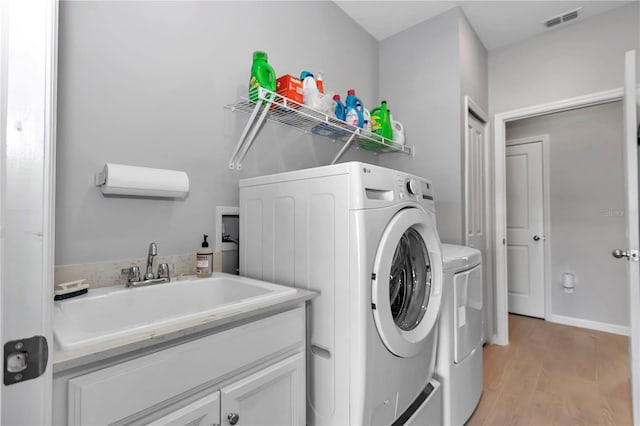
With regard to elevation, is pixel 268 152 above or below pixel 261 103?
below

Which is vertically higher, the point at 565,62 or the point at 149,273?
the point at 565,62

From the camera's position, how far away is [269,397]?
3.41 ft

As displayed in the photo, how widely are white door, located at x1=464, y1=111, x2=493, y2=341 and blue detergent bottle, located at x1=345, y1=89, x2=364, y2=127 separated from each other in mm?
991

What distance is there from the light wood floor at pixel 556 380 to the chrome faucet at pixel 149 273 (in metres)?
1.82

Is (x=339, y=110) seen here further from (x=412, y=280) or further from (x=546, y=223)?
(x=546, y=223)

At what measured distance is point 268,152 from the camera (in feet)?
6.19

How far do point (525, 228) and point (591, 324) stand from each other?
1.12 metres

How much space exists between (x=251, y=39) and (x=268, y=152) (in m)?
0.64

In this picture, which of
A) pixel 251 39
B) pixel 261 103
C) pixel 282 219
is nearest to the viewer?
pixel 282 219

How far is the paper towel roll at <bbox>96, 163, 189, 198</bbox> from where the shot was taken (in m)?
1.18

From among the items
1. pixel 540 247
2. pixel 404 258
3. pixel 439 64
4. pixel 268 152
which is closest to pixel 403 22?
pixel 439 64

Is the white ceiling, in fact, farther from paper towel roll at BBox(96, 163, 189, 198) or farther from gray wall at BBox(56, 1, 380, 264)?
paper towel roll at BBox(96, 163, 189, 198)

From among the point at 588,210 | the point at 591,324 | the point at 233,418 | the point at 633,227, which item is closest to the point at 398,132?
the point at 633,227

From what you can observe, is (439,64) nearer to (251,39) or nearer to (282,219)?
(251,39)
